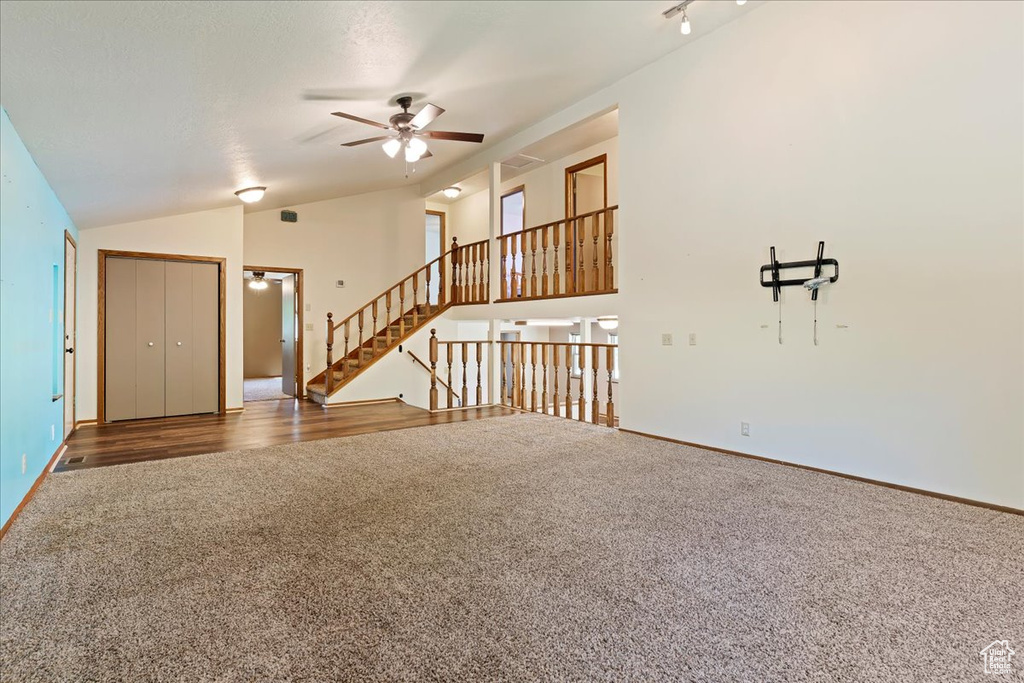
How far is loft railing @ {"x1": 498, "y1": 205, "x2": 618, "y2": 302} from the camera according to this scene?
6.05m

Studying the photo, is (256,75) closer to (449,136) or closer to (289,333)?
(449,136)

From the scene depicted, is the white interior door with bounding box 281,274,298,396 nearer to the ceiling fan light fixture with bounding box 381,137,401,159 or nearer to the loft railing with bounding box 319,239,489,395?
the loft railing with bounding box 319,239,489,395

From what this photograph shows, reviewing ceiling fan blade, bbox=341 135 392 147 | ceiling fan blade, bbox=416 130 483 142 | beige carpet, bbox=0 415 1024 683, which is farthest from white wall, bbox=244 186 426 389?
beige carpet, bbox=0 415 1024 683

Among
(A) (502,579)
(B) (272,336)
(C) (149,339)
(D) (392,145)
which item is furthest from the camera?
(B) (272,336)

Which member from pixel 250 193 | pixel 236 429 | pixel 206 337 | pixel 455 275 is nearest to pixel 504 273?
pixel 455 275

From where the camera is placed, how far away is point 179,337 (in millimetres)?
6672

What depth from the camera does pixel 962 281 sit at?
3221 mm

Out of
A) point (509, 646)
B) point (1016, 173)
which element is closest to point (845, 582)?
point (509, 646)

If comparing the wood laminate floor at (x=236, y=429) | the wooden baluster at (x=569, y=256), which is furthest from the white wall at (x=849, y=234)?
the wood laminate floor at (x=236, y=429)

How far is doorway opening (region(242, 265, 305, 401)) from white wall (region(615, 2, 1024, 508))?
6.11m

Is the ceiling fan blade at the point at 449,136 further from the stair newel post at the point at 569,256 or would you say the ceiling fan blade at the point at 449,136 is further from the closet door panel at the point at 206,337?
the closet door panel at the point at 206,337

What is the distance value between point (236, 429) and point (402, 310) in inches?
127

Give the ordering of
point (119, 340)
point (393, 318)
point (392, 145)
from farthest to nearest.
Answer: point (393, 318)
point (119, 340)
point (392, 145)

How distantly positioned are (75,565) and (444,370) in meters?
6.20
